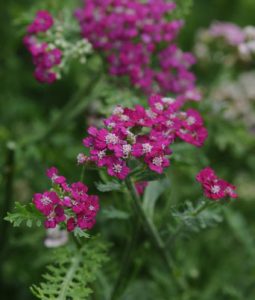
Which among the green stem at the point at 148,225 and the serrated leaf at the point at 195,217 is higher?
the green stem at the point at 148,225

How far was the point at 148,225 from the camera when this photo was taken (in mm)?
2797

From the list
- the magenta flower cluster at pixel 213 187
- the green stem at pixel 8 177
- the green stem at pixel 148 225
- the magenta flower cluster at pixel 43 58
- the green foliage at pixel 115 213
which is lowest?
the magenta flower cluster at pixel 213 187

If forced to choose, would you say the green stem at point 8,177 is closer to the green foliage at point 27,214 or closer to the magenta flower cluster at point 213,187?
the green foliage at point 27,214

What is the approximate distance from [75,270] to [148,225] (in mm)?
422

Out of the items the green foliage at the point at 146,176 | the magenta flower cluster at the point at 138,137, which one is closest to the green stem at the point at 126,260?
the green foliage at the point at 146,176

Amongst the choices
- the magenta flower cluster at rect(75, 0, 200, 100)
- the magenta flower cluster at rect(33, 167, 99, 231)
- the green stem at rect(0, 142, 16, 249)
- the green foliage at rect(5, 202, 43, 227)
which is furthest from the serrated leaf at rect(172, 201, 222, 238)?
the green stem at rect(0, 142, 16, 249)

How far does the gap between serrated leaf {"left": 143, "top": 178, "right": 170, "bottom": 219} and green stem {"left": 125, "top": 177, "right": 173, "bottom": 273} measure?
72mm

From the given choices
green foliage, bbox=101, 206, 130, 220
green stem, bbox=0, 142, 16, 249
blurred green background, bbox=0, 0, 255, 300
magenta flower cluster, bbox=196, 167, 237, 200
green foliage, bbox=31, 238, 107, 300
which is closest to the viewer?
magenta flower cluster, bbox=196, 167, 237, 200

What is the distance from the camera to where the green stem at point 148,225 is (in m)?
2.53

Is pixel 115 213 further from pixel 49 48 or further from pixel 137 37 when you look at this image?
pixel 137 37

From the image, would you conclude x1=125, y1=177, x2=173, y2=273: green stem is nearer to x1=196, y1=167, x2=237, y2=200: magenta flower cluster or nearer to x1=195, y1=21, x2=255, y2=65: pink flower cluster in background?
x1=196, y1=167, x2=237, y2=200: magenta flower cluster

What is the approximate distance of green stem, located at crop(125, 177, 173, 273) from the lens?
2.53m

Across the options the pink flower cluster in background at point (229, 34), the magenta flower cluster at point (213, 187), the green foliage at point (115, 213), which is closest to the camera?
the magenta flower cluster at point (213, 187)

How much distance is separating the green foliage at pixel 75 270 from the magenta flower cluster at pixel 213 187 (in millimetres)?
623
